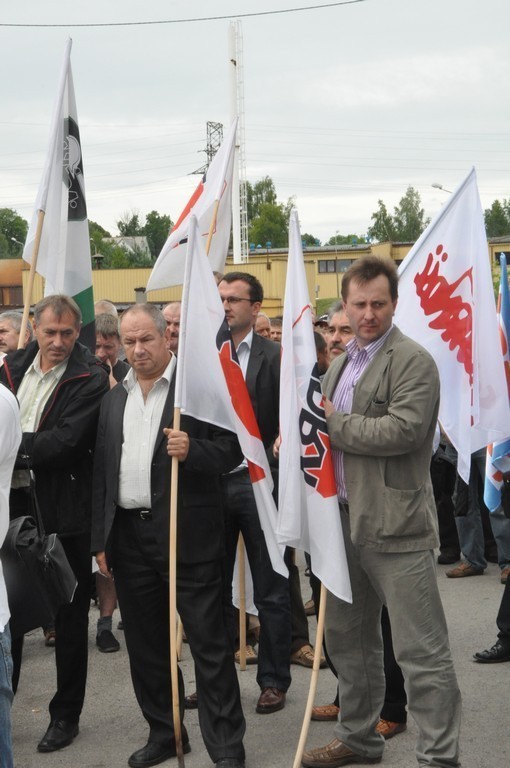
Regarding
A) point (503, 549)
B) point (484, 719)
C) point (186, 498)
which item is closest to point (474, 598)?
point (503, 549)

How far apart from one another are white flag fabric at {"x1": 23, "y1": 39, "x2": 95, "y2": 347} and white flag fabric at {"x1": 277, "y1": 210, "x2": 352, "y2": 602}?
2.22 meters

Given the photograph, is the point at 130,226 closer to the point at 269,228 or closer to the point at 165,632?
the point at 269,228

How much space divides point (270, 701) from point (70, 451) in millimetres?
1704

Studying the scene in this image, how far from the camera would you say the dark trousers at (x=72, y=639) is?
16.3ft

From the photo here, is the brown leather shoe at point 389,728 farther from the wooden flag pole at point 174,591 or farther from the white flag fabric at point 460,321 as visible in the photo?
the white flag fabric at point 460,321

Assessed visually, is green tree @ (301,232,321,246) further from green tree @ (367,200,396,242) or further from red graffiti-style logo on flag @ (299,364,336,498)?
red graffiti-style logo on flag @ (299,364,336,498)

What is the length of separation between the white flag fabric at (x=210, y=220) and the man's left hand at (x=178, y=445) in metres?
2.83

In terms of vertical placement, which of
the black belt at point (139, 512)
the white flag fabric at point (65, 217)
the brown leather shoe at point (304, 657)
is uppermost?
the white flag fabric at point (65, 217)

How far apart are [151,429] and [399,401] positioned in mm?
1210

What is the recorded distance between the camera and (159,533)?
177 inches

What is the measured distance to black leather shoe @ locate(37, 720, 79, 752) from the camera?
4.84 metres

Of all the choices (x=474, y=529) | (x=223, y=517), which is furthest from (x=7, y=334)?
(x=474, y=529)

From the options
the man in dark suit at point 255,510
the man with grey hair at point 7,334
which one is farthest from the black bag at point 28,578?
the man with grey hair at point 7,334

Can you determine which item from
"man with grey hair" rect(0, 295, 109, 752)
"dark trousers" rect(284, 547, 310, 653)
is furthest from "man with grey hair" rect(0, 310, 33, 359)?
"dark trousers" rect(284, 547, 310, 653)
